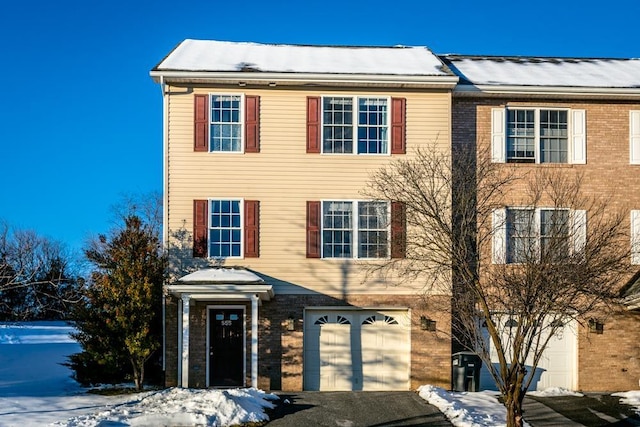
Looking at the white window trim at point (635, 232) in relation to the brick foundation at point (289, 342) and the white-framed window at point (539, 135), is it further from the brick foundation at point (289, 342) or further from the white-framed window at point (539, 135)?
the brick foundation at point (289, 342)

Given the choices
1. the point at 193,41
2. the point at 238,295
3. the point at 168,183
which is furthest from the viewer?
the point at 193,41

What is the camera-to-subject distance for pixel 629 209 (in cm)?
2022

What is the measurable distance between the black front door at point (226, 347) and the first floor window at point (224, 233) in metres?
1.43

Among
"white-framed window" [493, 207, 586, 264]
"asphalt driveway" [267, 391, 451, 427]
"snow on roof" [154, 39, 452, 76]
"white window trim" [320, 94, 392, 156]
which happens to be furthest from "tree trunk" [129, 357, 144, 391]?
"white-framed window" [493, 207, 586, 264]

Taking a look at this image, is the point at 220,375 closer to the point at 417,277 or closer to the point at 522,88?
the point at 417,277

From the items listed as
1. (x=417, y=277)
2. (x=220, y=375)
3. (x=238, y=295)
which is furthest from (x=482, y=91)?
(x=220, y=375)

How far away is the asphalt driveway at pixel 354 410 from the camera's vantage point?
1573 cm

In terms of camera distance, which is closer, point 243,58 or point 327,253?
point 327,253

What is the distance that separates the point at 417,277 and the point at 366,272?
1259 mm

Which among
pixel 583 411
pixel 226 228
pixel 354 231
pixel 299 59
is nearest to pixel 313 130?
pixel 299 59

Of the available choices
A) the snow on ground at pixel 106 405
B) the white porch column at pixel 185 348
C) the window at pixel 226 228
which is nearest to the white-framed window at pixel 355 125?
the window at pixel 226 228

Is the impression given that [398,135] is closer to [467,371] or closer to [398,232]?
[398,232]

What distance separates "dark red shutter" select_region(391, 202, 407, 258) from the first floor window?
3.73m

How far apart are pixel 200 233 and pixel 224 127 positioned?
8.81 feet
